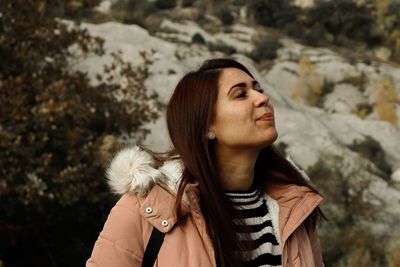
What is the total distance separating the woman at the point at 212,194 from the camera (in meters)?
2.07

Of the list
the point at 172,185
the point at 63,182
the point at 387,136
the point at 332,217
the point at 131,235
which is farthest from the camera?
the point at 387,136

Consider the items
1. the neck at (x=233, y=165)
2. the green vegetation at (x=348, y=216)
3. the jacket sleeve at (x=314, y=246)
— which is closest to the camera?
the neck at (x=233, y=165)

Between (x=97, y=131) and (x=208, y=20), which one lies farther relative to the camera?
(x=208, y=20)

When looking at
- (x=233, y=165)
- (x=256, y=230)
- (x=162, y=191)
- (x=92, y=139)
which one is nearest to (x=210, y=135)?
(x=233, y=165)

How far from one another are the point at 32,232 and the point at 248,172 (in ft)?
14.0

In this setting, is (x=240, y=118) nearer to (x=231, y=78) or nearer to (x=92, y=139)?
(x=231, y=78)

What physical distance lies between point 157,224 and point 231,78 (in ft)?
2.38

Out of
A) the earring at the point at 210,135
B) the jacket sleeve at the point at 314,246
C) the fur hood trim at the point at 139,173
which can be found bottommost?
the jacket sleeve at the point at 314,246

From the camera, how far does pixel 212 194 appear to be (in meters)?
2.23

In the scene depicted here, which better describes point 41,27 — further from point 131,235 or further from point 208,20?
point 208,20

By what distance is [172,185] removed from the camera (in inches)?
87.8

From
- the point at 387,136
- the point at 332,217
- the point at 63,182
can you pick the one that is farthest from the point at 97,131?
the point at 387,136

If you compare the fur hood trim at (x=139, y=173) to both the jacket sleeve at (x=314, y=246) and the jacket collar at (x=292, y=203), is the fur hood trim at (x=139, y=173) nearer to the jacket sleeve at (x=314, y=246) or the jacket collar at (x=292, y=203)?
the jacket collar at (x=292, y=203)

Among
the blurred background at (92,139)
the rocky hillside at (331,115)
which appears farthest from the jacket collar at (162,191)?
the rocky hillside at (331,115)
